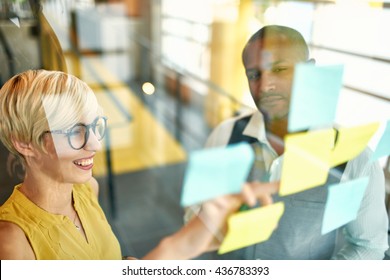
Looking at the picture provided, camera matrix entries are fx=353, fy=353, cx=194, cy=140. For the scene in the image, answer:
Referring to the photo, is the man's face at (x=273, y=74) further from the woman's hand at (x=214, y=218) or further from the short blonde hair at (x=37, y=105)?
the short blonde hair at (x=37, y=105)

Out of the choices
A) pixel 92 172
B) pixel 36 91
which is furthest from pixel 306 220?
Result: pixel 36 91

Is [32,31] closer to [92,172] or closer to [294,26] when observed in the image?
[92,172]

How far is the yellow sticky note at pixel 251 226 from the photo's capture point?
25.8 inches

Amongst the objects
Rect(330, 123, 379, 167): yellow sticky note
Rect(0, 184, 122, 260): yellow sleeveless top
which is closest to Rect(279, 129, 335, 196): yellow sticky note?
Rect(330, 123, 379, 167): yellow sticky note

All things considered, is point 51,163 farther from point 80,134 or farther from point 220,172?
point 220,172

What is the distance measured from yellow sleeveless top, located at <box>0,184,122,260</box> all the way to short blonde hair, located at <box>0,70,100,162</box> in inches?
3.5

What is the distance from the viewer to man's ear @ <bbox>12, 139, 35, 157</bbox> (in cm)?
51

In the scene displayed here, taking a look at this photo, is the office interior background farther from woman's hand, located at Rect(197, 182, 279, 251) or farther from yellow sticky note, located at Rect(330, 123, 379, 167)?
woman's hand, located at Rect(197, 182, 279, 251)

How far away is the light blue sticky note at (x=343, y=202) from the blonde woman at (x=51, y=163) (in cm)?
45

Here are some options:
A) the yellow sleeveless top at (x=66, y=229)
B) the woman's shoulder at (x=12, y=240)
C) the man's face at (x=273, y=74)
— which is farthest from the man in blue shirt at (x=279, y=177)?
the woman's shoulder at (x=12, y=240)

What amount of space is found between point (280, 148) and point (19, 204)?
1.54 ft

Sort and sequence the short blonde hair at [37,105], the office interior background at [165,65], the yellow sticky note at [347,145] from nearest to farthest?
1. the short blonde hair at [37,105]
2. the office interior background at [165,65]
3. the yellow sticky note at [347,145]

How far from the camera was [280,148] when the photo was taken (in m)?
0.70

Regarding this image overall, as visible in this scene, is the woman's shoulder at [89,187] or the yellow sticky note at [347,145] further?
the yellow sticky note at [347,145]
